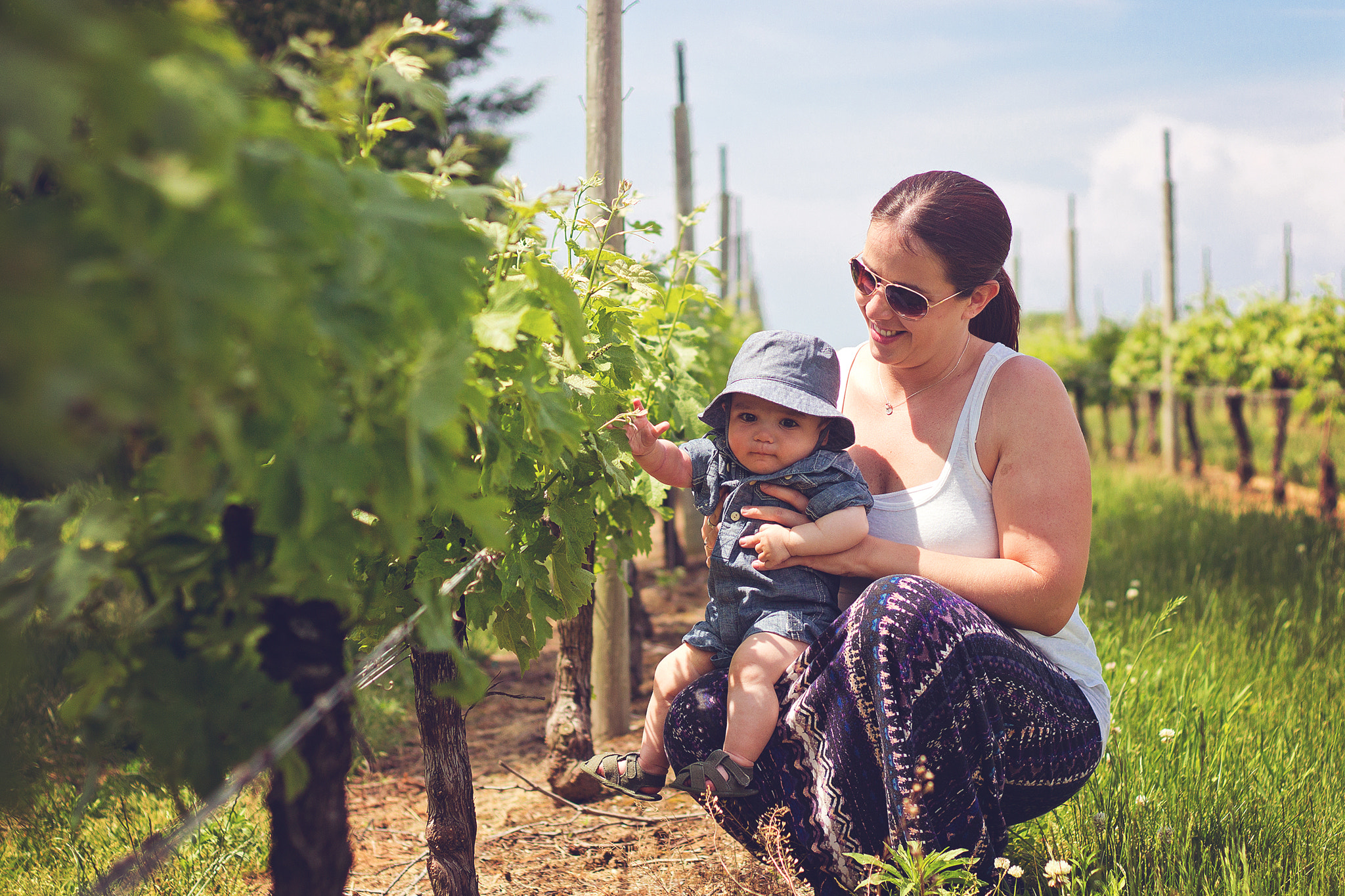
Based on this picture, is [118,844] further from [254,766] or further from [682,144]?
[682,144]

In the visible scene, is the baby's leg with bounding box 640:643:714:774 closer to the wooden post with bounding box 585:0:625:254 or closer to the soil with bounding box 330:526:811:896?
the soil with bounding box 330:526:811:896

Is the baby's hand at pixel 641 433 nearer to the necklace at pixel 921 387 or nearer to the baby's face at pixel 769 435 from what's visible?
the baby's face at pixel 769 435

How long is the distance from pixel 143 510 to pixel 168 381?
16.9 inches

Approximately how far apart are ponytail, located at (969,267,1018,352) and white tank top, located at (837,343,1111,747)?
0.97 feet

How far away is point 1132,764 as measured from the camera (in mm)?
2430

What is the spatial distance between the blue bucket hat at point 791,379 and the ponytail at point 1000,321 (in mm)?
509

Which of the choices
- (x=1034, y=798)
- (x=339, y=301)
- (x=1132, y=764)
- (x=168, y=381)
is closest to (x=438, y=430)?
(x=339, y=301)

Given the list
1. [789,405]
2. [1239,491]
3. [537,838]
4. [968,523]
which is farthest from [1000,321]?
[1239,491]

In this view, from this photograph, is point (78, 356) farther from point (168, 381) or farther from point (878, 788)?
point (878, 788)

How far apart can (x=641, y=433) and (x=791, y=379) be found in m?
0.39

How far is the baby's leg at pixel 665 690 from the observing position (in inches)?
87.3

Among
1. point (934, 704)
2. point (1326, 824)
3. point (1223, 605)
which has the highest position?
point (934, 704)

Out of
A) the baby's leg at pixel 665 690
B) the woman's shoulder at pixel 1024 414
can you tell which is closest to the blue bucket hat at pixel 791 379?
the woman's shoulder at pixel 1024 414

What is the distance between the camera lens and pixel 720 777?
197 centimetres
